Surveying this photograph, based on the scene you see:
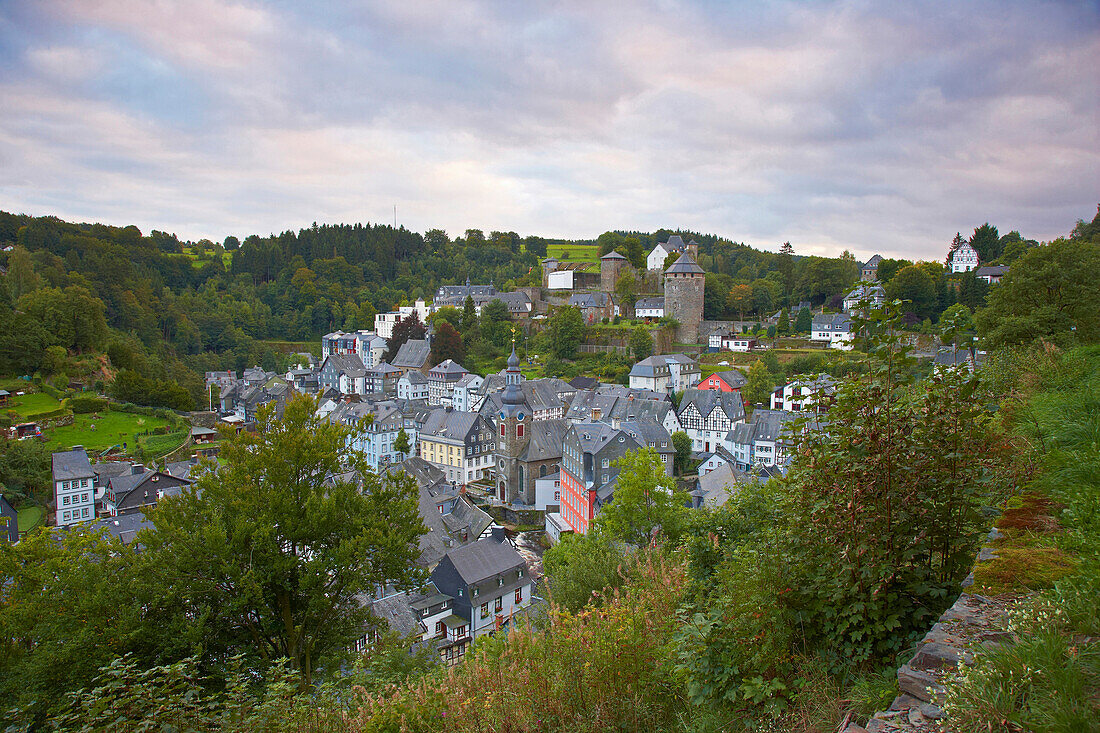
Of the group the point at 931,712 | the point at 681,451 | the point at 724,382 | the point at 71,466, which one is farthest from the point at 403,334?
the point at 931,712

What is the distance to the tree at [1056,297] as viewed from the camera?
1667 cm

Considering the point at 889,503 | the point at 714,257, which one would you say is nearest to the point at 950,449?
the point at 889,503

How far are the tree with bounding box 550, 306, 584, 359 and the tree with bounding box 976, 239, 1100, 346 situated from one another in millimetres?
50197

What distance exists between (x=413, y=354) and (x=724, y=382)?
127 ft

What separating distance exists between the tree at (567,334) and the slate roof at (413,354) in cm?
1592

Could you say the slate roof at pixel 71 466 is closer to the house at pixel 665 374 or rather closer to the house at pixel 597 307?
the house at pixel 665 374

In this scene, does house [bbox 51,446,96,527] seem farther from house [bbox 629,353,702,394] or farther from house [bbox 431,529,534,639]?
house [bbox 629,353,702,394]

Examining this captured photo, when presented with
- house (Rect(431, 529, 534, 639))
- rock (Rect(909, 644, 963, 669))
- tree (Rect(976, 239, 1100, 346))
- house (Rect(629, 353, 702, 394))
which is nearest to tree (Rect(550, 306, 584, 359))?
house (Rect(629, 353, 702, 394))

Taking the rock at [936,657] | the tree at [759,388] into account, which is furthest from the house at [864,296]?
the tree at [759,388]

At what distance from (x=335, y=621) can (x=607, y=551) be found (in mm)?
7131

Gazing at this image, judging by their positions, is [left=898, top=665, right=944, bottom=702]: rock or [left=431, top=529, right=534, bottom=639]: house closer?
[left=898, top=665, right=944, bottom=702]: rock

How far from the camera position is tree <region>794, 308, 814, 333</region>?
208 feet

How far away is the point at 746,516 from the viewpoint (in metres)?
11.3

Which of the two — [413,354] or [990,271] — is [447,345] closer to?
[413,354]
